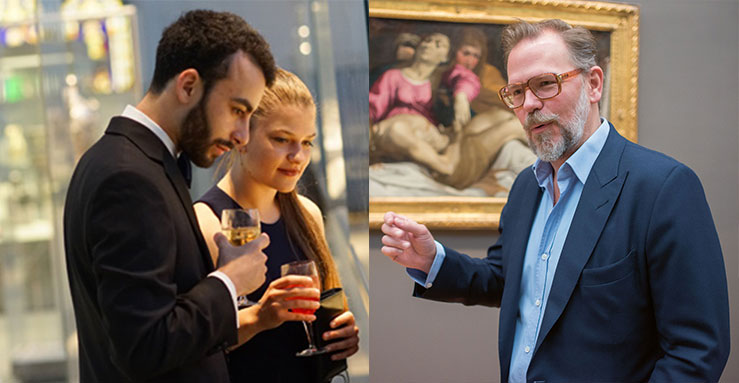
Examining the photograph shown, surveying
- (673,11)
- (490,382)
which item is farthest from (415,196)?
(673,11)

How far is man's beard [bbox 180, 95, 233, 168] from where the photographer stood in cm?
132

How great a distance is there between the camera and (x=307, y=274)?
4.87 feet

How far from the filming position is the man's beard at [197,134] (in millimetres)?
1320

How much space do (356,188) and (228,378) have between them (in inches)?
21.7

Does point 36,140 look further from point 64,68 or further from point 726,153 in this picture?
point 726,153

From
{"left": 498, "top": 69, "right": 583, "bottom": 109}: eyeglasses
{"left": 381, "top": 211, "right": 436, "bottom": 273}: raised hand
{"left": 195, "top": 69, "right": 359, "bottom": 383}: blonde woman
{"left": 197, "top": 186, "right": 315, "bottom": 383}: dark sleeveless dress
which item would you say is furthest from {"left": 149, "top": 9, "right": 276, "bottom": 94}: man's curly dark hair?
{"left": 498, "top": 69, "right": 583, "bottom": 109}: eyeglasses

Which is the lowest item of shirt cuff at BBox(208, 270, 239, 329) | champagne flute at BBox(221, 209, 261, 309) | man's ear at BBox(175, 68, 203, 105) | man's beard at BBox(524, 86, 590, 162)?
shirt cuff at BBox(208, 270, 239, 329)

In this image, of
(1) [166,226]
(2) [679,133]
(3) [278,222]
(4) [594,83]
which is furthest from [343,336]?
(2) [679,133]

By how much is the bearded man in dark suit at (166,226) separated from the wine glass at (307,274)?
94 millimetres

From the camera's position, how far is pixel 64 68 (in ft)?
4.92

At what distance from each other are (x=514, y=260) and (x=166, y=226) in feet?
3.94

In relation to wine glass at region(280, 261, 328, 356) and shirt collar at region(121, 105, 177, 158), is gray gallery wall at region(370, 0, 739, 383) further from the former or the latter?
shirt collar at region(121, 105, 177, 158)

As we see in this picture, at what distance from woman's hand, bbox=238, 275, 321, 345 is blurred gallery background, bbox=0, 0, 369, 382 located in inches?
5.0

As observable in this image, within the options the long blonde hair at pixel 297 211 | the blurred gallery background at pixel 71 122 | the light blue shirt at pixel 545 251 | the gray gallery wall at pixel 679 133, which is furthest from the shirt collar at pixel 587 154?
the gray gallery wall at pixel 679 133
